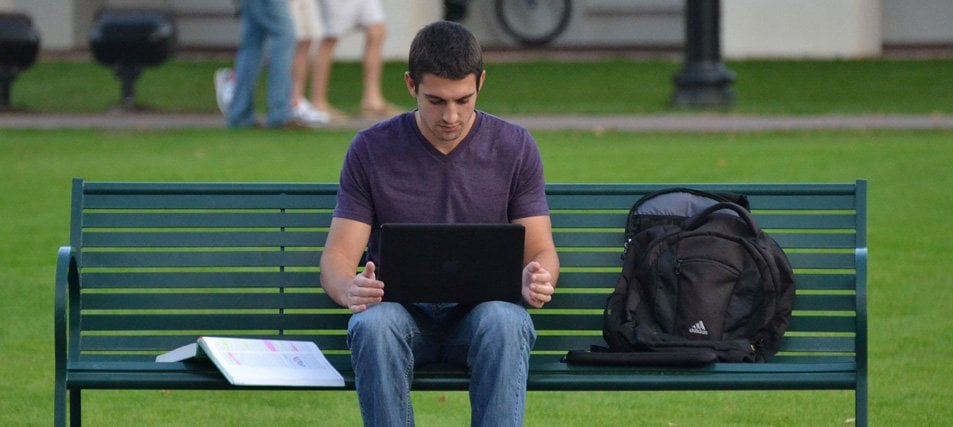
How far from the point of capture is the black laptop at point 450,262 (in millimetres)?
4520

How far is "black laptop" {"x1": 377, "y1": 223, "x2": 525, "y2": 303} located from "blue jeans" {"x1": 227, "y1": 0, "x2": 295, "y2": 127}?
9.56 metres

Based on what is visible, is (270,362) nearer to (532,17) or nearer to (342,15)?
(342,15)

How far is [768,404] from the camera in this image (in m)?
6.15

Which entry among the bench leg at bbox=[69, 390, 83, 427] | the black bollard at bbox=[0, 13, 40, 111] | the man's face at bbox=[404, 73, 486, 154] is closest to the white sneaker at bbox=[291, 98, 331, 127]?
the black bollard at bbox=[0, 13, 40, 111]

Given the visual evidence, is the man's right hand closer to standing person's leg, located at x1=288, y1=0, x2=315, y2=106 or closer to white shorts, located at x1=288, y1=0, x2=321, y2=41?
standing person's leg, located at x1=288, y1=0, x2=315, y2=106

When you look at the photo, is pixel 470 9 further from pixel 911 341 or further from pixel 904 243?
pixel 911 341

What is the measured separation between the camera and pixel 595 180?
11.1 m

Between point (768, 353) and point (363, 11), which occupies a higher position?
point (363, 11)

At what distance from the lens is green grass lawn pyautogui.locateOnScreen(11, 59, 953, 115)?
55.0ft

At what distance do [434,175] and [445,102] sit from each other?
257 millimetres

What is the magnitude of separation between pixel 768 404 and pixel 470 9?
783 inches

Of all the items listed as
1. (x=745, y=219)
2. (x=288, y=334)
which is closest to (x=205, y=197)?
(x=288, y=334)

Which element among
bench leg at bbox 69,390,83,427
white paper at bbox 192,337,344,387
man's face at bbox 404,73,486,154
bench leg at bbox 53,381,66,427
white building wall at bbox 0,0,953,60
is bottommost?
bench leg at bbox 69,390,83,427

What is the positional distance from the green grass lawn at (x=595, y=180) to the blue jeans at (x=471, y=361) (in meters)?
1.39
